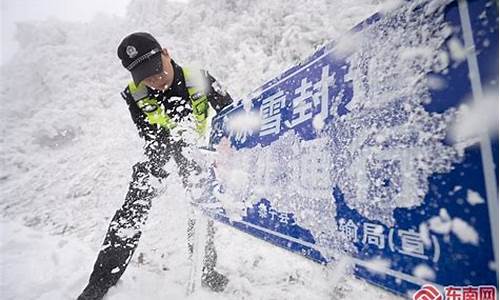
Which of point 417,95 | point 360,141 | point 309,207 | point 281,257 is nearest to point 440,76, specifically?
point 417,95

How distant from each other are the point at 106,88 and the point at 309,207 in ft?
33.1

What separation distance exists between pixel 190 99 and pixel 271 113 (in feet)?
3.53

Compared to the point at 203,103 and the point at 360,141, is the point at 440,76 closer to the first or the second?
the point at 360,141

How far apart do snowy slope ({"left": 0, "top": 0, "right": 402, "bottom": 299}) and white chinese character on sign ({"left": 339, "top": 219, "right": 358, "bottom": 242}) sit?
22 centimetres

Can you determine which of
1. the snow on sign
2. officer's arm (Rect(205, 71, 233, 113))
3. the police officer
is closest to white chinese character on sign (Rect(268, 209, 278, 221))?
the snow on sign

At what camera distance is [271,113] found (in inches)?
70.6

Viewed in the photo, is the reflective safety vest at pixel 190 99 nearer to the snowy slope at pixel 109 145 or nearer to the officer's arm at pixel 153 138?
the officer's arm at pixel 153 138

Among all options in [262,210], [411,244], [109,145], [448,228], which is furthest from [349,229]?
[109,145]

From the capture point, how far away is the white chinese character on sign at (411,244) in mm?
925

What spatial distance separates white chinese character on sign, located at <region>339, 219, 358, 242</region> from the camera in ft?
3.75

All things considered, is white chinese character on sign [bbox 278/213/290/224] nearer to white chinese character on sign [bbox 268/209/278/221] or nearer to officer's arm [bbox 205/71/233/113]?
white chinese character on sign [bbox 268/209/278/221]

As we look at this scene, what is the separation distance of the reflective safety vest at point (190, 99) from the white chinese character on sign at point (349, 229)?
174cm

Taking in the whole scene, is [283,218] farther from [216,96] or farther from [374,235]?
[216,96]

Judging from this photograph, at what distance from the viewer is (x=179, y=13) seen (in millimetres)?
10453
